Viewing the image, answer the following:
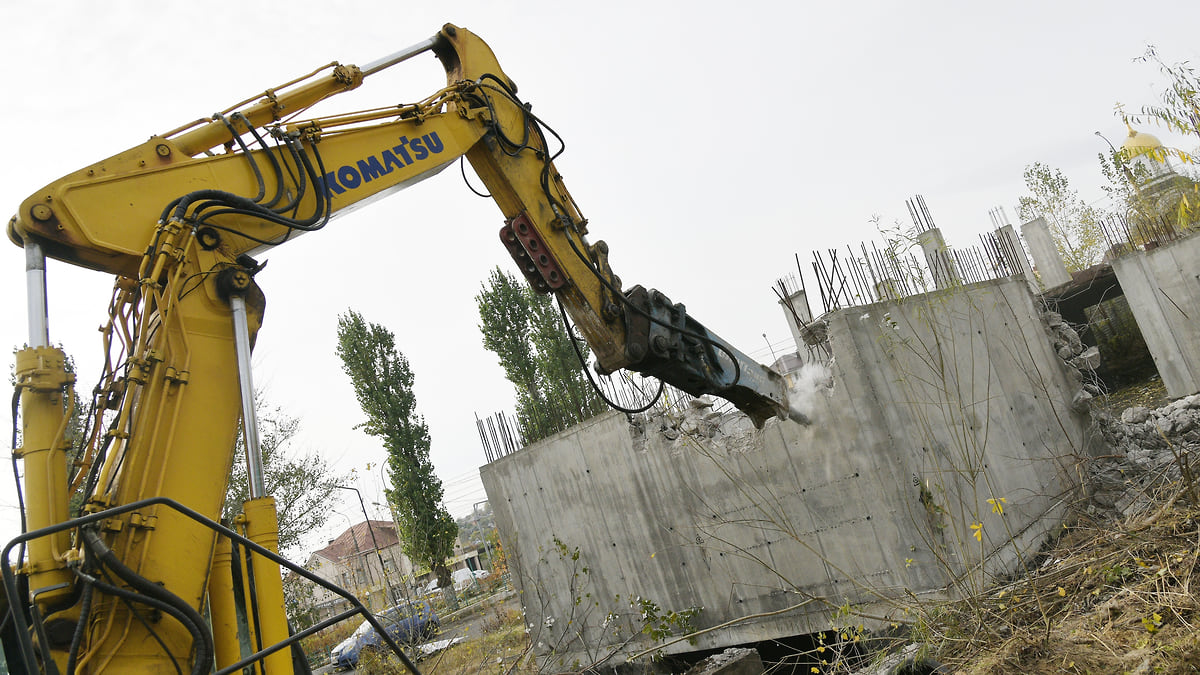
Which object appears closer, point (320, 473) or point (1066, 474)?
point (1066, 474)

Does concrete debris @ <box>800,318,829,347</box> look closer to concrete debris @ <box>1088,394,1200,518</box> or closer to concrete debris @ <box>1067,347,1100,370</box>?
concrete debris @ <box>1088,394,1200,518</box>

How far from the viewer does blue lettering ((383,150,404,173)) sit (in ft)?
13.6

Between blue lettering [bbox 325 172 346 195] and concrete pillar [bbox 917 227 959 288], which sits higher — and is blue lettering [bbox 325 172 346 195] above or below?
above

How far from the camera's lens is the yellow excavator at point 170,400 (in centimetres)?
264

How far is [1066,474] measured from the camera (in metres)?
7.83

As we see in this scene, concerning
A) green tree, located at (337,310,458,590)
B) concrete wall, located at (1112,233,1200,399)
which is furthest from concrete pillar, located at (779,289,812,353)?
green tree, located at (337,310,458,590)

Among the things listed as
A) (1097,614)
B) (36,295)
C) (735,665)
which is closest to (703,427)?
(735,665)

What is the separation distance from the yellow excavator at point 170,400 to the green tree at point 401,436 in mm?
21680

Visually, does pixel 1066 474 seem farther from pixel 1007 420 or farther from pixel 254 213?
pixel 254 213

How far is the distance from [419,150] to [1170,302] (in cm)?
1194

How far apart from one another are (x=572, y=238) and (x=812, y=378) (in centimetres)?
323

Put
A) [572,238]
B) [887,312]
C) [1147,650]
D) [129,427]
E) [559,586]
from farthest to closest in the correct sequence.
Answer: [559,586], [887,312], [572,238], [1147,650], [129,427]

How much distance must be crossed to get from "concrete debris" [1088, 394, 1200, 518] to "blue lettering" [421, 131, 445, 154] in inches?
230

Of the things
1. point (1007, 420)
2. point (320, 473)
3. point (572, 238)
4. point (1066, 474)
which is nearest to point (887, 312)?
point (1007, 420)
